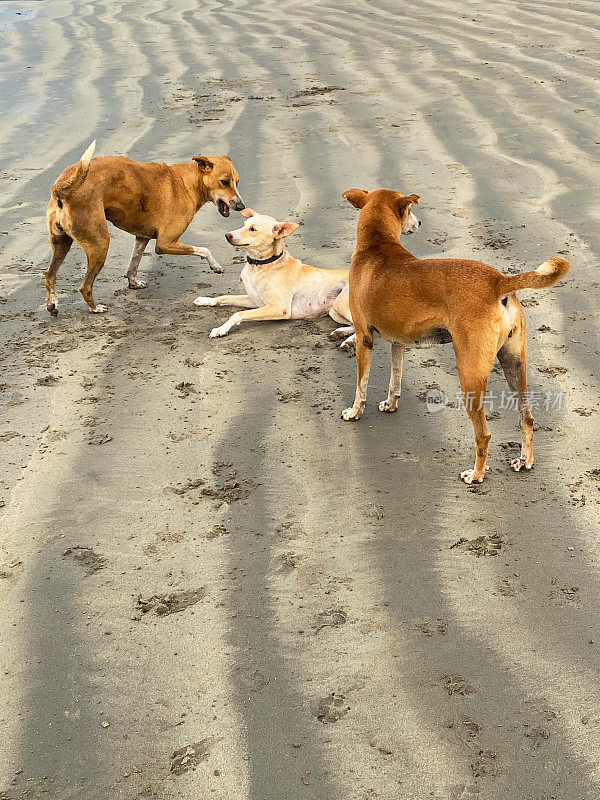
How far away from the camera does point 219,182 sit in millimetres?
7008

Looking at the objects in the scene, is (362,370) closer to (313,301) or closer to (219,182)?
(313,301)

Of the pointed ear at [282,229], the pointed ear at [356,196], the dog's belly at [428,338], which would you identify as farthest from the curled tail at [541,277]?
the pointed ear at [282,229]

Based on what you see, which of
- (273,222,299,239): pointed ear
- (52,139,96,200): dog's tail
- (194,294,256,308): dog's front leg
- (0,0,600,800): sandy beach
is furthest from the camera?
(194,294,256,308): dog's front leg

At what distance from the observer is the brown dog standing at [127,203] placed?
627 centimetres

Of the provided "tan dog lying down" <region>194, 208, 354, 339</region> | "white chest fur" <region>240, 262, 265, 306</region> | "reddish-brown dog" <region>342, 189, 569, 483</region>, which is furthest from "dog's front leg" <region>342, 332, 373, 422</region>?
"white chest fur" <region>240, 262, 265, 306</region>

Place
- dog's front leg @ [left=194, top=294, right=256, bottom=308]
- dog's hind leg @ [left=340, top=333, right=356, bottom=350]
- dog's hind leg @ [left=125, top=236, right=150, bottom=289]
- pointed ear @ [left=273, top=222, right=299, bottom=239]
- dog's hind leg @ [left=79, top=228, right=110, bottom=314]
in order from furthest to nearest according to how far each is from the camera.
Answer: dog's hind leg @ [left=125, top=236, right=150, bottom=289]
dog's front leg @ [left=194, top=294, right=256, bottom=308]
dog's hind leg @ [left=79, top=228, right=110, bottom=314]
pointed ear @ [left=273, top=222, right=299, bottom=239]
dog's hind leg @ [left=340, top=333, right=356, bottom=350]

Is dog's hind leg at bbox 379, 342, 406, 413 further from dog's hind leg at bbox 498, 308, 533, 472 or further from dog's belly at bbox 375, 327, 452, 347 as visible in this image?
dog's hind leg at bbox 498, 308, 533, 472

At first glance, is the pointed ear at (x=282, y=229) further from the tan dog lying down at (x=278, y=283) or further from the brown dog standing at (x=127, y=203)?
the brown dog standing at (x=127, y=203)

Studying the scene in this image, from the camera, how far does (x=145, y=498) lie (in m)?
4.26

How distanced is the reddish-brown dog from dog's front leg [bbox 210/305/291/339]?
1381 millimetres

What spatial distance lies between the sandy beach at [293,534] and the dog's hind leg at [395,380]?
0.08 metres

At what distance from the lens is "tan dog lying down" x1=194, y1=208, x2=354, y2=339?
6270 mm

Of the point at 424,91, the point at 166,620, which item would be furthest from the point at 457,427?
the point at 424,91

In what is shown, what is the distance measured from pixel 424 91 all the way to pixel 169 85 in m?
3.92
